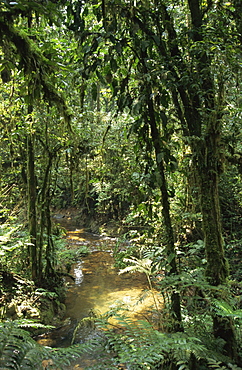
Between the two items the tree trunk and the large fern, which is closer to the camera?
the large fern

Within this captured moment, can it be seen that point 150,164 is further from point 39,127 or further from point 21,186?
point 21,186

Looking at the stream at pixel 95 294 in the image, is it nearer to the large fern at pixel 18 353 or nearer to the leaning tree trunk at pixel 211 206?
the leaning tree trunk at pixel 211 206

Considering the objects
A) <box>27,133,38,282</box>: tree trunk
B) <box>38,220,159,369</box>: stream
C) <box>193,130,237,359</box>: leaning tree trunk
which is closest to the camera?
<box>193,130,237,359</box>: leaning tree trunk

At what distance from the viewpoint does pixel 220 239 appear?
9.86 ft

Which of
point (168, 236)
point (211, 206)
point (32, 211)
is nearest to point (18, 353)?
point (168, 236)

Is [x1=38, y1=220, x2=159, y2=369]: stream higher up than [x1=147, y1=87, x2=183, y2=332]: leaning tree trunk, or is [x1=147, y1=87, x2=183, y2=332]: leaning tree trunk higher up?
[x1=147, y1=87, x2=183, y2=332]: leaning tree trunk

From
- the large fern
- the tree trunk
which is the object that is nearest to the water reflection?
the tree trunk

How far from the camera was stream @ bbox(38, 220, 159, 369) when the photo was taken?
5.31 metres

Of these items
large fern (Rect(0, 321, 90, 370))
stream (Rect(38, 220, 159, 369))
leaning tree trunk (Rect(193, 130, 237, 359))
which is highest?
leaning tree trunk (Rect(193, 130, 237, 359))

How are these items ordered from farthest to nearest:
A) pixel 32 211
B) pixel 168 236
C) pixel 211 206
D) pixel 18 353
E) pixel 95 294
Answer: pixel 95 294 < pixel 32 211 < pixel 211 206 < pixel 168 236 < pixel 18 353

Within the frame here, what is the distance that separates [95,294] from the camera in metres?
7.25

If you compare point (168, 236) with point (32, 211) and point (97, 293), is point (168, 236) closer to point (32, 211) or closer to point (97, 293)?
point (32, 211)

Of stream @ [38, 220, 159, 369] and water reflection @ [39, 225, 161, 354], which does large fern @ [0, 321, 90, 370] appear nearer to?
stream @ [38, 220, 159, 369]

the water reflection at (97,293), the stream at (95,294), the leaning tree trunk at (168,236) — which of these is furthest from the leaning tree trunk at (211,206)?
the water reflection at (97,293)
